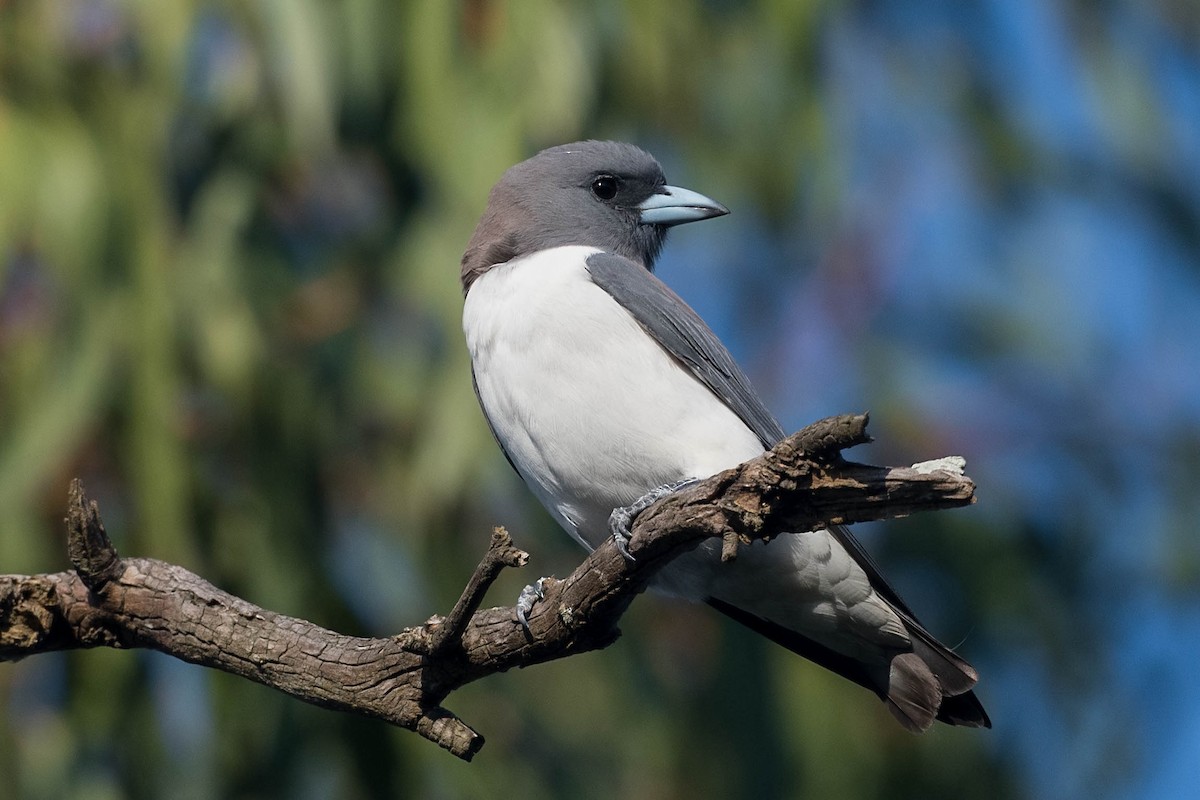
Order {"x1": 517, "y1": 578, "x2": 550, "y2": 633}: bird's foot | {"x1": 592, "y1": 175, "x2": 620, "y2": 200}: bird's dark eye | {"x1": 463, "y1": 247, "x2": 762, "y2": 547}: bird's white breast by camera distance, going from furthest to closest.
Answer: {"x1": 592, "y1": 175, "x2": 620, "y2": 200}: bird's dark eye < {"x1": 463, "y1": 247, "x2": 762, "y2": 547}: bird's white breast < {"x1": 517, "y1": 578, "x2": 550, "y2": 633}: bird's foot

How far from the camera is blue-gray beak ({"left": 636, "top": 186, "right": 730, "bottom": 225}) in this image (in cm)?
387

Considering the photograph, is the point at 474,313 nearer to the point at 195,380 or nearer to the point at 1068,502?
the point at 195,380

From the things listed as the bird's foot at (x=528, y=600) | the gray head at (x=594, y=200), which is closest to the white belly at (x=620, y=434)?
the bird's foot at (x=528, y=600)

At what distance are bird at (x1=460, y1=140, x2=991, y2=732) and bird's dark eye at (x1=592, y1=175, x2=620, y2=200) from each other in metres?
0.43

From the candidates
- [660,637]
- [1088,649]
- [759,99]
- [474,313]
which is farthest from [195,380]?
[1088,649]

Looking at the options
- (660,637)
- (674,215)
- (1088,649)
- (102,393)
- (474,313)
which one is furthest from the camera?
(1088,649)

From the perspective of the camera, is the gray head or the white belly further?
the gray head

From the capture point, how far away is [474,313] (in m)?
3.49

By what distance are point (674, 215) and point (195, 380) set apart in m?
1.61

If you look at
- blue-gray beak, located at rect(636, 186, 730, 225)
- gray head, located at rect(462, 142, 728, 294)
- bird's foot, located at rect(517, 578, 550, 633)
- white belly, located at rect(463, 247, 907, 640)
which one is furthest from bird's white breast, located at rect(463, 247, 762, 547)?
blue-gray beak, located at rect(636, 186, 730, 225)

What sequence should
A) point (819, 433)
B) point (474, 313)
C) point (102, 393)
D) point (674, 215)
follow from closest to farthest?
point (819, 433) → point (474, 313) → point (674, 215) → point (102, 393)

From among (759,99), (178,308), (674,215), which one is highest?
(759,99)

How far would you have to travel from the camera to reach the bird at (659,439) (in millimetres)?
3146

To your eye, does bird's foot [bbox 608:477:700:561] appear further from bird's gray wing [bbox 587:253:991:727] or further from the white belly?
bird's gray wing [bbox 587:253:991:727]
